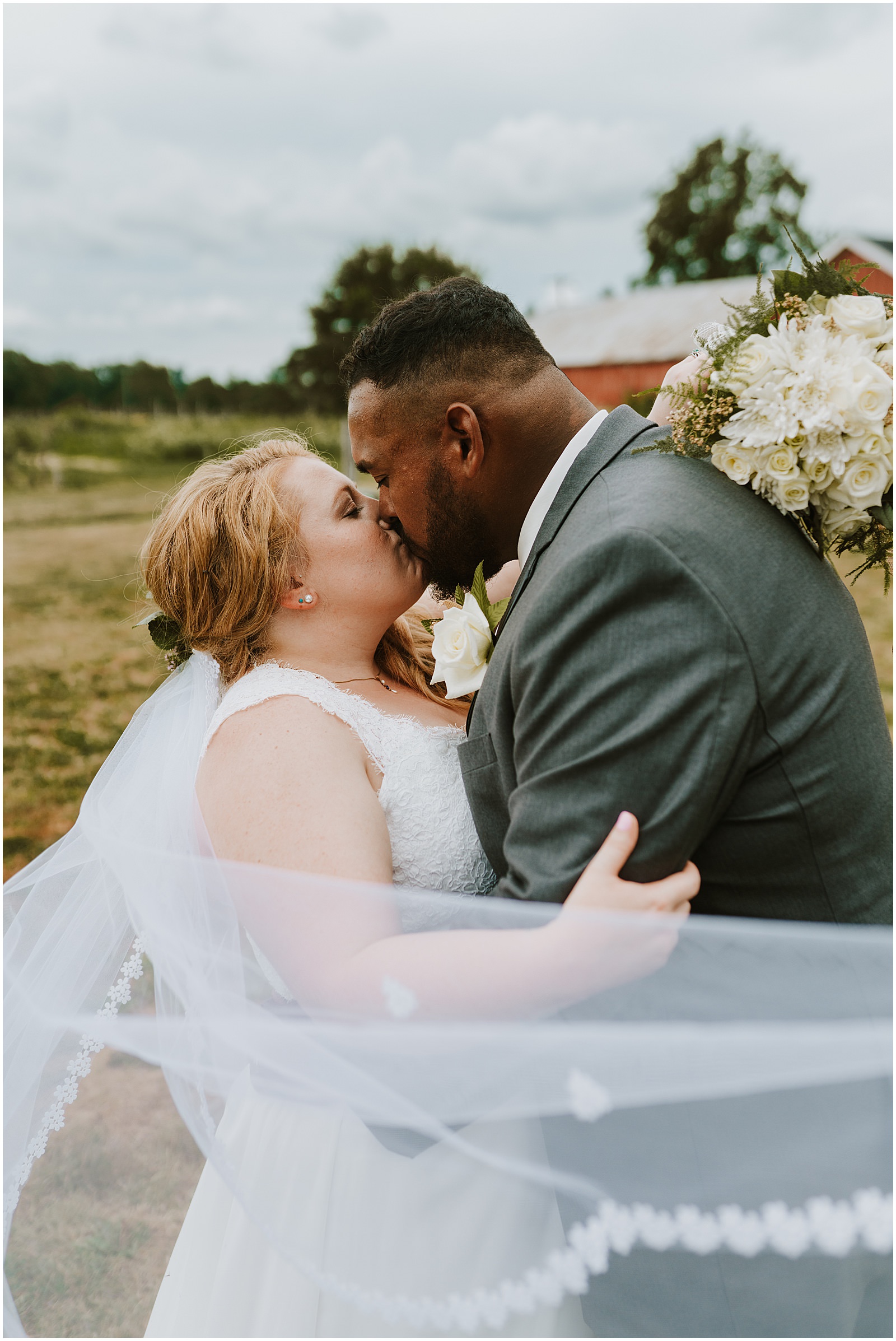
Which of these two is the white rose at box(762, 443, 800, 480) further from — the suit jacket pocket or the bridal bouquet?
the suit jacket pocket

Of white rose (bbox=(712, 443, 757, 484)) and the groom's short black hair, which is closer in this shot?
white rose (bbox=(712, 443, 757, 484))

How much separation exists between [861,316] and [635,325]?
26138 millimetres

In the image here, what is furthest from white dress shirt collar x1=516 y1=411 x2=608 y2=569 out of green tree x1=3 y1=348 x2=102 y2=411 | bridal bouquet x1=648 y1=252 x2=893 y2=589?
green tree x1=3 y1=348 x2=102 y2=411

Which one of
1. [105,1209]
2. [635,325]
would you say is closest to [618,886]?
[105,1209]

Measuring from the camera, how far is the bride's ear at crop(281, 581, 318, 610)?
2.54 meters

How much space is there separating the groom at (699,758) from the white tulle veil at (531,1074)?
0.04 feet

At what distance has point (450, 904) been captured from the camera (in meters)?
1.82

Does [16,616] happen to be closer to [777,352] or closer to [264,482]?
[264,482]

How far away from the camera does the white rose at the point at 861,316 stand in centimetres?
166

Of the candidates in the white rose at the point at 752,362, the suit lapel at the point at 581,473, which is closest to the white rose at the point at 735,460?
the white rose at the point at 752,362

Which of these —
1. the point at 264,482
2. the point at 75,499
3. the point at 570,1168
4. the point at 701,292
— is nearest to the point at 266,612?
the point at 264,482

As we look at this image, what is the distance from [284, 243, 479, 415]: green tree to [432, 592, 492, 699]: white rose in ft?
111

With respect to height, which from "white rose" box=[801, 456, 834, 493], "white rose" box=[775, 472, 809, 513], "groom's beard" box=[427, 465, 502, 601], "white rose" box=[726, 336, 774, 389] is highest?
"white rose" box=[726, 336, 774, 389]

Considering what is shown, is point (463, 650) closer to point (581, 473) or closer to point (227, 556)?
point (581, 473)
